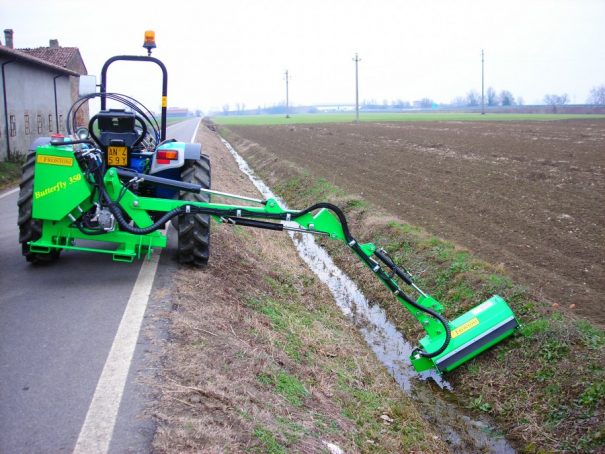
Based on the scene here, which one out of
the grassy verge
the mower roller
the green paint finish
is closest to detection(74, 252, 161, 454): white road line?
the mower roller

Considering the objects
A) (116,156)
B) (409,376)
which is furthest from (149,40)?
(409,376)

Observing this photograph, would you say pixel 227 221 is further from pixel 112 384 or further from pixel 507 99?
pixel 507 99

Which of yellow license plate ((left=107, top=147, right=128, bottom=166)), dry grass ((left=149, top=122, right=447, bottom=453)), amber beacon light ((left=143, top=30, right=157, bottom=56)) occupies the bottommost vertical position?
dry grass ((left=149, top=122, right=447, bottom=453))

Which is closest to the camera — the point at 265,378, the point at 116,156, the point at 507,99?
the point at 265,378

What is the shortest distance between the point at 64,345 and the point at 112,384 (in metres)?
0.93

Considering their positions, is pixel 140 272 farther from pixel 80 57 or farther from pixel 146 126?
pixel 80 57

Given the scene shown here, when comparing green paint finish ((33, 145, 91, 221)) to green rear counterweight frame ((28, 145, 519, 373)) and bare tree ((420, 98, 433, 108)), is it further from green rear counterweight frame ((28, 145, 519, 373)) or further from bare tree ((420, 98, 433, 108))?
bare tree ((420, 98, 433, 108))

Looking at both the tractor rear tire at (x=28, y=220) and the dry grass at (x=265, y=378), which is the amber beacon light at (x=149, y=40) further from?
the dry grass at (x=265, y=378)

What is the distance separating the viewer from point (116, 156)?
7.03 meters

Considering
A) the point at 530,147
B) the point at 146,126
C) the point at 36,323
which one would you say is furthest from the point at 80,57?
the point at 36,323

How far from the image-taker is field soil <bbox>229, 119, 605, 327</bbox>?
29.3ft

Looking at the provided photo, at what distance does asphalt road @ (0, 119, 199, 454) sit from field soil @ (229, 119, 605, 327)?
5068mm

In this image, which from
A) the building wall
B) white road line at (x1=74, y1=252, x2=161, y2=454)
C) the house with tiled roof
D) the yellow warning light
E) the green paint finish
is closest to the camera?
white road line at (x1=74, y1=252, x2=161, y2=454)

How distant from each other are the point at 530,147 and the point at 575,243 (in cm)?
1754
